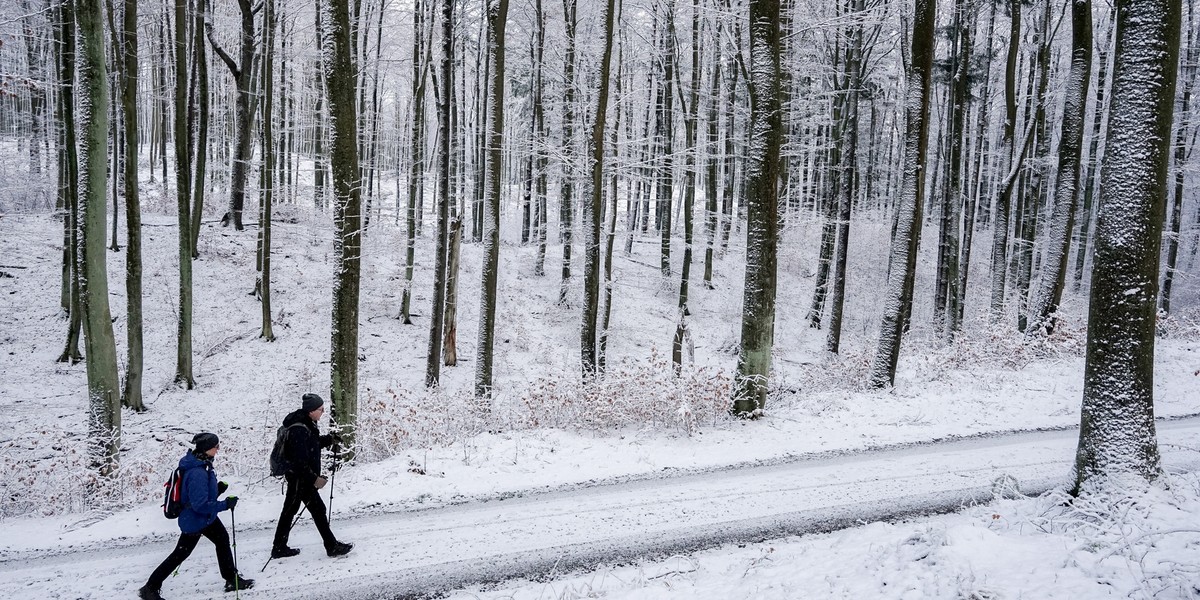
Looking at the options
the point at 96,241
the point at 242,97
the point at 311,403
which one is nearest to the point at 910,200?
the point at 311,403

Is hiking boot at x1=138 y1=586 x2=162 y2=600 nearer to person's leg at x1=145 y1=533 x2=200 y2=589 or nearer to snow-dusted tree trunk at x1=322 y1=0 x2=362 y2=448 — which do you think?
person's leg at x1=145 y1=533 x2=200 y2=589

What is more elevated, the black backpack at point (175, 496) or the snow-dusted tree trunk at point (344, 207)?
the snow-dusted tree trunk at point (344, 207)

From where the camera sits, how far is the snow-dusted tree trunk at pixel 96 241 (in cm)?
879

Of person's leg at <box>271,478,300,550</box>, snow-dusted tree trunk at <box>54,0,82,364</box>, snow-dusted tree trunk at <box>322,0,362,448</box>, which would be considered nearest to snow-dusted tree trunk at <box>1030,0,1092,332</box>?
snow-dusted tree trunk at <box>322,0,362,448</box>

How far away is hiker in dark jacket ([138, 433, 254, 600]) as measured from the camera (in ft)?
17.6

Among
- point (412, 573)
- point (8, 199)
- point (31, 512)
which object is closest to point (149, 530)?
point (31, 512)

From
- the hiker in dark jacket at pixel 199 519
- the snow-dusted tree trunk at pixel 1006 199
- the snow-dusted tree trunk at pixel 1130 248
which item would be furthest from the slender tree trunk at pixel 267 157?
the snow-dusted tree trunk at pixel 1006 199

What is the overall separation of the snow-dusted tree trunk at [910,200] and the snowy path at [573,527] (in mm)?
4140

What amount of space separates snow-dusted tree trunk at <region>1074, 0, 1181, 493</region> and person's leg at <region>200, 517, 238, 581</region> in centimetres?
839

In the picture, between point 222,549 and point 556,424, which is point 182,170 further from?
point 222,549

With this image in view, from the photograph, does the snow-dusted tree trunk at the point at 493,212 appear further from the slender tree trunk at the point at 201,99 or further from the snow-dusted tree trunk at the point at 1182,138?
the snow-dusted tree trunk at the point at 1182,138

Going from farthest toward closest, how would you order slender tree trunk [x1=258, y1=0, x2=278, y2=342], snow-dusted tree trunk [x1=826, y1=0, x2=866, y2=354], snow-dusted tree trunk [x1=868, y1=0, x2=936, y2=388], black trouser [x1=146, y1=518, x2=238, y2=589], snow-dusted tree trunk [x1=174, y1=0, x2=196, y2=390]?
snow-dusted tree trunk [x1=826, y1=0, x2=866, y2=354] < slender tree trunk [x1=258, y1=0, x2=278, y2=342] < snow-dusted tree trunk [x1=174, y1=0, x2=196, y2=390] < snow-dusted tree trunk [x1=868, y1=0, x2=936, y2=388] < black trouser [x1=146, y1=518, x2=238, y2=589]

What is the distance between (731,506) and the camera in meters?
7.00

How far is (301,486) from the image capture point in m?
6.10
